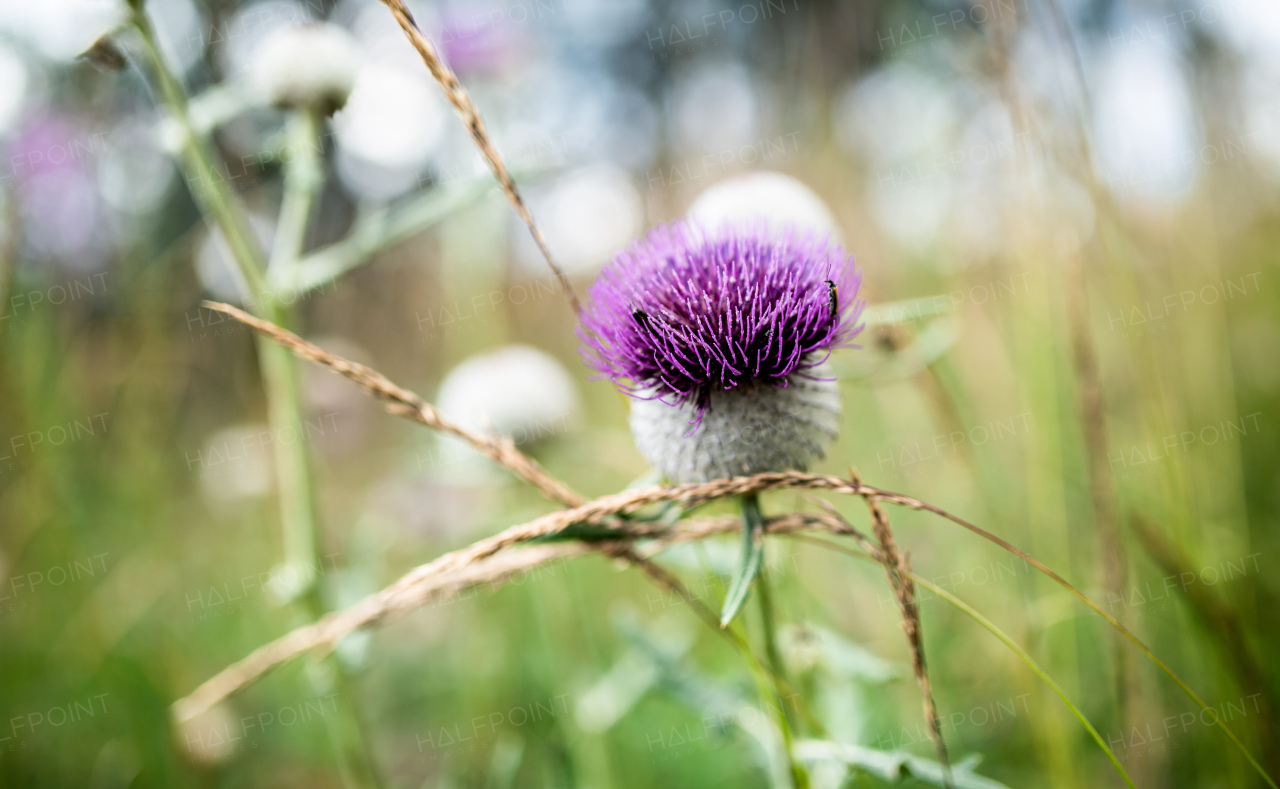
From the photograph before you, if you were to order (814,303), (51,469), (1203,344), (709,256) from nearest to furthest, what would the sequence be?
(814,303) → (709,256) → (51,469) → (1203,344)

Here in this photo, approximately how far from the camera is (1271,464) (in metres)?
4.36

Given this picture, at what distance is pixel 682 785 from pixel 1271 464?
13.3 ft

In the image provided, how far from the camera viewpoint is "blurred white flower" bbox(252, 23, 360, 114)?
2566mm

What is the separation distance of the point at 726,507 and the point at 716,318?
118 cm

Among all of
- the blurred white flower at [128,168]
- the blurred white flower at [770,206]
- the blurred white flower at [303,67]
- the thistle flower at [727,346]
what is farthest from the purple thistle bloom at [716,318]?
the blurred white flower at [128,168]

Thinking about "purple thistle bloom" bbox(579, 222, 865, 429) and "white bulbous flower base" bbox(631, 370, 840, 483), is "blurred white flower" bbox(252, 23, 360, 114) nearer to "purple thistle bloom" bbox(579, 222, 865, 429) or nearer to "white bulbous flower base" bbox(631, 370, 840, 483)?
"purple thistle bloom" bbox(579, 222, 865, 429)

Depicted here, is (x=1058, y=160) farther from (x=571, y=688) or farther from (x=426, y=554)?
(x=426, y=554)

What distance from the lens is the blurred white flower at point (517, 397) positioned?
3373 mm

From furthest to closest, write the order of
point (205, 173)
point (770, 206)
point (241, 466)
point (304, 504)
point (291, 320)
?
1. point (241, 466)
2. point (770, 206)
3. point (291, 320)
4. point (304, 504)
5. point (205, 173)

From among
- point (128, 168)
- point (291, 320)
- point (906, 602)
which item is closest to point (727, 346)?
point (906, 602)

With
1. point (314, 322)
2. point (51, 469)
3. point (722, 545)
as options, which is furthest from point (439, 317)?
point (722, 545)

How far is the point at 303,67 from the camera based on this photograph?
259 centimetres

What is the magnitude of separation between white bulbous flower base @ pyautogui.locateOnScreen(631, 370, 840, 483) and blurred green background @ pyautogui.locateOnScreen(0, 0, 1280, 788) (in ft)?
0.84

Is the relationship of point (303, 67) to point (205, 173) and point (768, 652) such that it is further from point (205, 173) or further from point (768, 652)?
point (768, 652)
